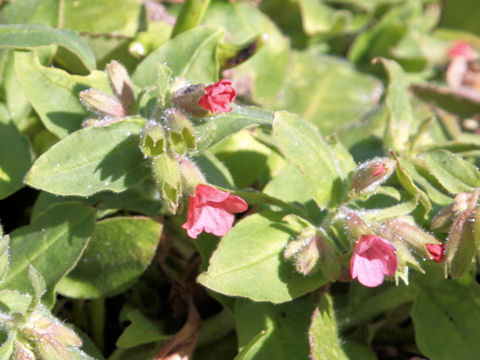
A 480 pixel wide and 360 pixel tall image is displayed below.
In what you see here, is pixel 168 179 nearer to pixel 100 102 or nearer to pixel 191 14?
pixel 100 102

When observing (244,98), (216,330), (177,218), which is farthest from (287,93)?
(216,330)

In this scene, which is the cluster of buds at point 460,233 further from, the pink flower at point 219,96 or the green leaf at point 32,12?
the green leaf at point 32,12

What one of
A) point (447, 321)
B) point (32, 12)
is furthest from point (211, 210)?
point (32, 12)

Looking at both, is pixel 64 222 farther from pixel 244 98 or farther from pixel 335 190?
pixel 244 98

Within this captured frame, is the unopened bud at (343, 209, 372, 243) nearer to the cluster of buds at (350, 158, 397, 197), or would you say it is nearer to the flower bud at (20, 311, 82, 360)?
the cluster of buds at (350, 158, 397, 197)

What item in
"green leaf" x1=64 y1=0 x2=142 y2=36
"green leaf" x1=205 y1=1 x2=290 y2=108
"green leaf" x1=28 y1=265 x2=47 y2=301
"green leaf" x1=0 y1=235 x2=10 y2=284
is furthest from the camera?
"green leaf" x1=205 y1=1 x2=290 y2=108

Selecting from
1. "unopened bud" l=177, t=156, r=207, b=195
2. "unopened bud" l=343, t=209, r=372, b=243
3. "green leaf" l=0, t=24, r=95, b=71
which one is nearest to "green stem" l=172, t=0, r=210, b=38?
"green leaf" l=0, t=24, r=95, b=71
